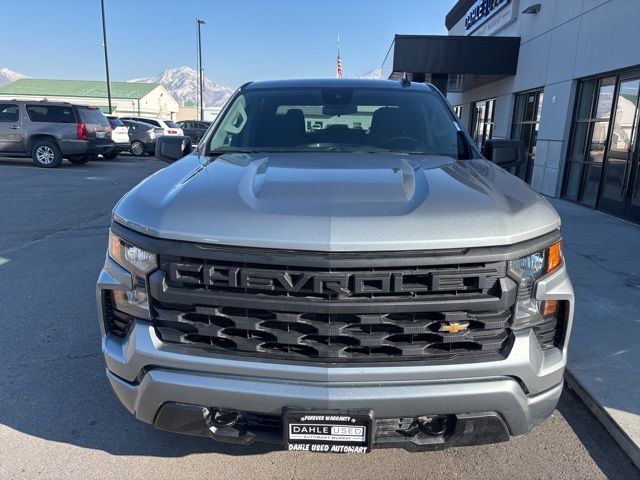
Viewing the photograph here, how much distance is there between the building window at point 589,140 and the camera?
9.66m

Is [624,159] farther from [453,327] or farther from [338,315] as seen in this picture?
[338,315]

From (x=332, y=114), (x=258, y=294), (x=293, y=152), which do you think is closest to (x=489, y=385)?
(x=258, y=294)

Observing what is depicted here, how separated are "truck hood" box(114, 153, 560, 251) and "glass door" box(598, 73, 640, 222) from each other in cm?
734

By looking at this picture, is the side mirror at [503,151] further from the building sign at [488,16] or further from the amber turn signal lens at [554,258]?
Result: the building sign at [488,16]

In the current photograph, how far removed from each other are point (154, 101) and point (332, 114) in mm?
77937

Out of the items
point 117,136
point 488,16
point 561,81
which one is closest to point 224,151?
point 561,81

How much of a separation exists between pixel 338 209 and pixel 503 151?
206cm

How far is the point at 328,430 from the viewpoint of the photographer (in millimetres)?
1962

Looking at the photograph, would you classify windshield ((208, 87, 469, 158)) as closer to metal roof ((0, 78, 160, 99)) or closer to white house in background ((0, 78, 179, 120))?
white house in background ((0, 78, 179, 120))

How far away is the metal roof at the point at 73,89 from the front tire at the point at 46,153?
56.1 metres

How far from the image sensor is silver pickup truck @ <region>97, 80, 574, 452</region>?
1.92m

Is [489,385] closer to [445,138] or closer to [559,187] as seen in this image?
[445,138]

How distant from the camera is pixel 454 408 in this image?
1957 mm

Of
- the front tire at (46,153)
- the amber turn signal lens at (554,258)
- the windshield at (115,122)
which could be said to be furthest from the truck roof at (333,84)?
the windshield at (115,122)
